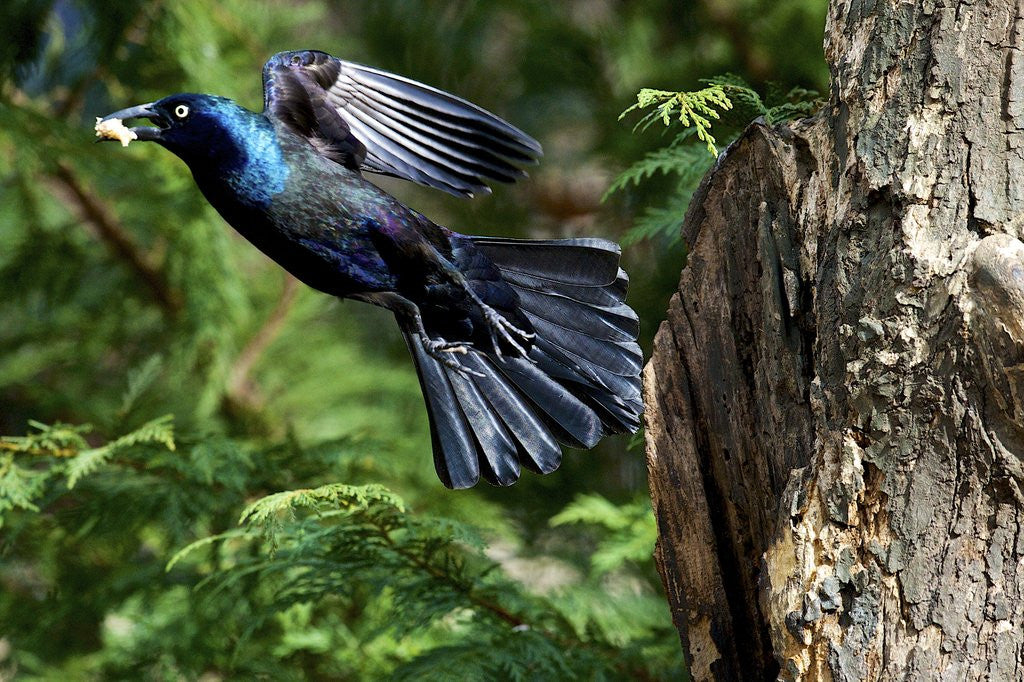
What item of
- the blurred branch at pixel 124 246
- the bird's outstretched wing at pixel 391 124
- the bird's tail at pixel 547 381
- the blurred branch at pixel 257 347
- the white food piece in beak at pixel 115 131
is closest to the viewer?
the white food piece in beak at pixel 115 131

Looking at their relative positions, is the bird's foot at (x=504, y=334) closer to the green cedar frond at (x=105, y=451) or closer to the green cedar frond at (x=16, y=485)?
the green cedar frond at (x=105, y=451)

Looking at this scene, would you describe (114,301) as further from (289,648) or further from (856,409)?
(856,409)

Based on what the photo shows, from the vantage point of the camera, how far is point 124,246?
423 centimetres

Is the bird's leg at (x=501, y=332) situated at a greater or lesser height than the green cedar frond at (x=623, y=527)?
greater

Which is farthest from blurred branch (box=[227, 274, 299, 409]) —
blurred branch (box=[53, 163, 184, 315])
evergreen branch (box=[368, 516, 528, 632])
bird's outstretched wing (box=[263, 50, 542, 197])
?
evergreen branch (box=[368, 516, 528, 632])

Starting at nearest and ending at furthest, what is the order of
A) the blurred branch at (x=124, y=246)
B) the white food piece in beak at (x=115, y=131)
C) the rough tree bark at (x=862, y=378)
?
1. the rough tree bark at (x=862, y=378)
2. the white food piece in beak at (x=115, y=131)
3. the blurred branch at (x=124, y=246)

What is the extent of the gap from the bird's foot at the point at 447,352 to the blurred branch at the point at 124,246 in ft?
7.25

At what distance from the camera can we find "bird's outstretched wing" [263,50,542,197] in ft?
8.50

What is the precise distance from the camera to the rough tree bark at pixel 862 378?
153 cm

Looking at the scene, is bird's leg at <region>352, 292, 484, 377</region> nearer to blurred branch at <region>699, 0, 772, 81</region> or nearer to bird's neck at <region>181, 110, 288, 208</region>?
bird's neck at <region>181, 110, 288, 208</region>

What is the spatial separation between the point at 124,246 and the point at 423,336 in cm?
229

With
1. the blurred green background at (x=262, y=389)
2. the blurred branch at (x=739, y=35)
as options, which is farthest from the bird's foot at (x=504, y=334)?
the blurred branch at (x=739, y=35)

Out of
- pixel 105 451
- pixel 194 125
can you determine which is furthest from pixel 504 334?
pixel 105 451

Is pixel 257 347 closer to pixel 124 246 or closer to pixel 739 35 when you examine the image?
pixel 124 246
